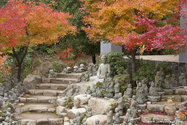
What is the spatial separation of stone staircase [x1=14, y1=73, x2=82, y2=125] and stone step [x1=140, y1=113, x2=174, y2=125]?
3.54m

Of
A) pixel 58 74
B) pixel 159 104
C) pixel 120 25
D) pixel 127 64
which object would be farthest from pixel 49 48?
pixel 159 104

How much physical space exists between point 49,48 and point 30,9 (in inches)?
434

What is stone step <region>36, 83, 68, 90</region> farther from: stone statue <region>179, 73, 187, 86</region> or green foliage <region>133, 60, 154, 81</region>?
stone statue <region>179, 73, 187, 86</region>

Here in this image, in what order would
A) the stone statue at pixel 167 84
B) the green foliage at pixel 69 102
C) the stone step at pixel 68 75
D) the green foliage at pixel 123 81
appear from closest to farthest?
the stone statue at pixel 167 84, the green foliage at pixel 123 81, the green foliage at pixel 69 102, the stone step at pixel 68 75

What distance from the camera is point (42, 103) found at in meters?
10.2

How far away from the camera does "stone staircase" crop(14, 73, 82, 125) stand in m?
8.17

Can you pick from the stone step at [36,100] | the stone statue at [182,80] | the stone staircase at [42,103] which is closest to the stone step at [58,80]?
the stone staircase at [42,103]

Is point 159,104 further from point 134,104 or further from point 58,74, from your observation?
point 58,74

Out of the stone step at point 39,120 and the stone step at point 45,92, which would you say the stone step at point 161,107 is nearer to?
the stone step at point 39,120

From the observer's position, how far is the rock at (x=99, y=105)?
699cm

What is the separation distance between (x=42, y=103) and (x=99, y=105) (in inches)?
156

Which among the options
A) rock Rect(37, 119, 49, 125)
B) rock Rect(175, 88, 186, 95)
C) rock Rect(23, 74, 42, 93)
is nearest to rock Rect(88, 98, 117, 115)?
rock Rect(37, 119, 49, 125)

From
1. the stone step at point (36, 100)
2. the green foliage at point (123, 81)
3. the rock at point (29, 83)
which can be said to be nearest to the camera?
the green foliage at point (123, 81)

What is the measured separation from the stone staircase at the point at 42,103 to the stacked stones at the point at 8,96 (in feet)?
1.08
